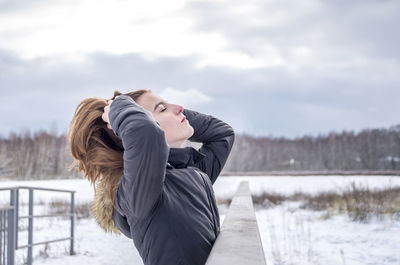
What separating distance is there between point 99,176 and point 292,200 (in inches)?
514

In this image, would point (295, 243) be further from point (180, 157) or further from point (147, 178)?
point (147, 178)

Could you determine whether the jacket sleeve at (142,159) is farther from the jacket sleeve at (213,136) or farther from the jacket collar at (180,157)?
the jacket sleeve at (213,136)

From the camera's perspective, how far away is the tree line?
48.4 metres

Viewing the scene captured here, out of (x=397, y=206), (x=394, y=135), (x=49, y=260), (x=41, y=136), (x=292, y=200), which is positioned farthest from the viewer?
(x=394, y=135)

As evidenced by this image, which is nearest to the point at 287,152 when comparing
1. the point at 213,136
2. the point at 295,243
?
the point at 295,243

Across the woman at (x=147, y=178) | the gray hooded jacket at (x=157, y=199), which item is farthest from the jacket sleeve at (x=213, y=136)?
the gray hooded jacket at (x=157, y=199)

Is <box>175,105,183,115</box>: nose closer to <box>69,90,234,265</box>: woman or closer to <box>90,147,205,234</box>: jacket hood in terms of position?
<box>69,90,234,265</box>: woman

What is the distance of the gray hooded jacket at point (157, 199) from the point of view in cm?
106

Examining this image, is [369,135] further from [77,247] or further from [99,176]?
[99,176]

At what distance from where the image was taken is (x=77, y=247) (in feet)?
23.0

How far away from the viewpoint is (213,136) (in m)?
1.98

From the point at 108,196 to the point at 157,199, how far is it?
1.10ft

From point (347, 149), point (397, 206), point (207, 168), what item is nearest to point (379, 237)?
point (397, 206)

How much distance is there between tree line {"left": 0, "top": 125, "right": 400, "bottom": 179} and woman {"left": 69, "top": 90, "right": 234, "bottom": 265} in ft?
155
